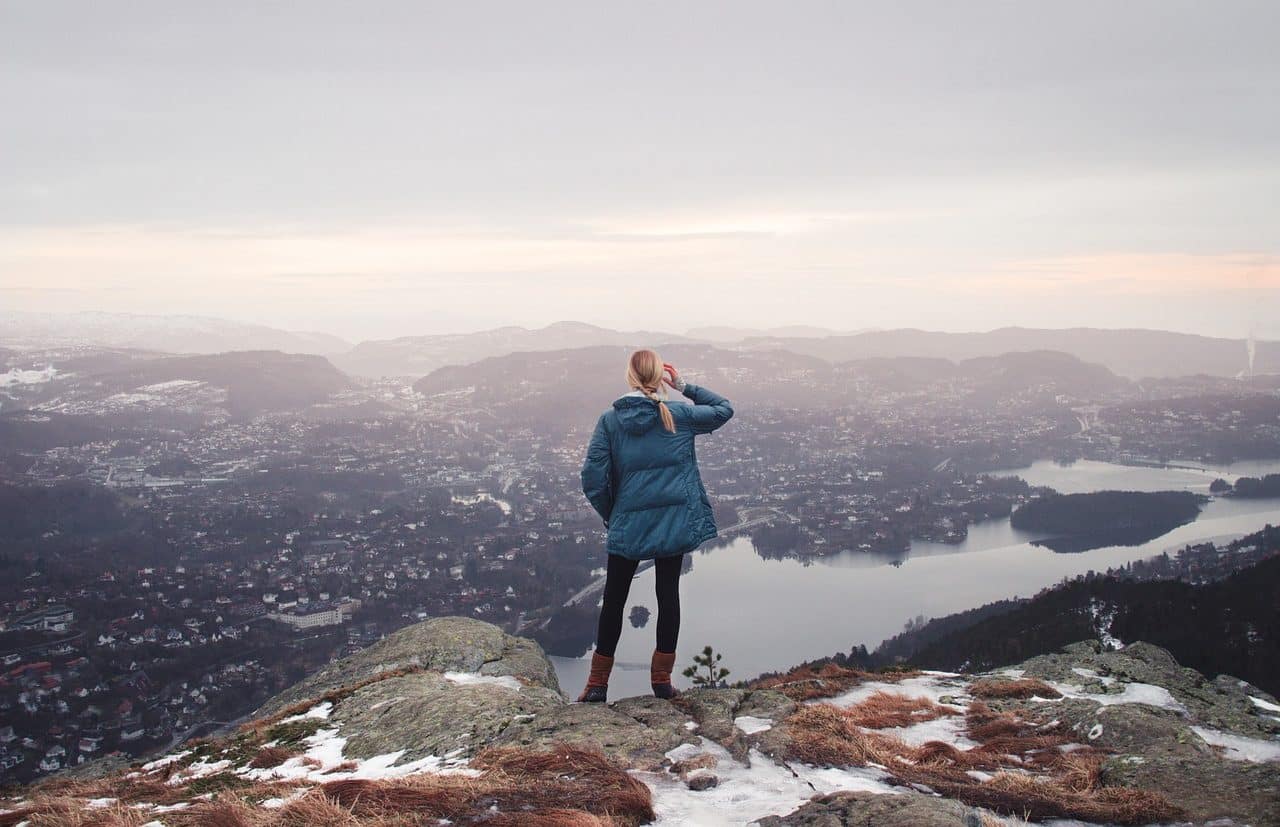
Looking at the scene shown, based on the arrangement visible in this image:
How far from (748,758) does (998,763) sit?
64.7 inches

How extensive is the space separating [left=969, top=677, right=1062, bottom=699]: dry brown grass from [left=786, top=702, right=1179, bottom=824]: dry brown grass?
2.52 ft

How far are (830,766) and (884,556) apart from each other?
51.8 meters

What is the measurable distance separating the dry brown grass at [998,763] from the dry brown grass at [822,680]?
26.4 inches

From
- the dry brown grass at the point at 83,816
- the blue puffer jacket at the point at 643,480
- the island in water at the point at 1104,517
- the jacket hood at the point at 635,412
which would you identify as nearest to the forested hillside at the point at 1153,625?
the blue puffer jacket at the point at 643,480

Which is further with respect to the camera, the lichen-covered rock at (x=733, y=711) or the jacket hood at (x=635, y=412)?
the jacket hood at (x=635, y=412)

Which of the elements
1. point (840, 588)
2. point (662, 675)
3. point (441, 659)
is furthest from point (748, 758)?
point (840, 588)

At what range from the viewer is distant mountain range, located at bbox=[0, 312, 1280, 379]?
154250 millimetres

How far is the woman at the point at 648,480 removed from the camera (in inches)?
211

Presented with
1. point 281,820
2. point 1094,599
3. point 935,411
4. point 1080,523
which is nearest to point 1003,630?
point 1094,599

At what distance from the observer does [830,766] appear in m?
4.43

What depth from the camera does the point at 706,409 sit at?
18.6ft

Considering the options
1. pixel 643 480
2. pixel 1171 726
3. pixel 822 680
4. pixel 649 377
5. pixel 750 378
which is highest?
pixel 649 377

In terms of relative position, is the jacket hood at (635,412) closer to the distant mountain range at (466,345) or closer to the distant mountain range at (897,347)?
the distant mountain range at (897,347)

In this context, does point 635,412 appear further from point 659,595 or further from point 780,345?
point 780,345
